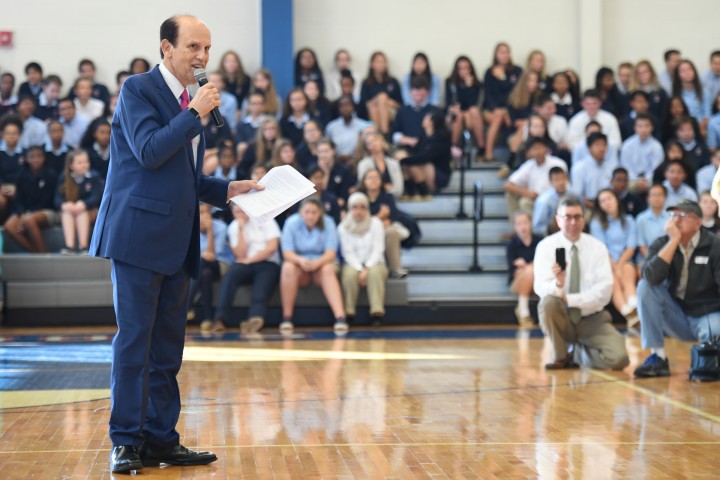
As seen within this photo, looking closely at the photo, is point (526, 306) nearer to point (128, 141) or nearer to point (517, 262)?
point (517, 262)

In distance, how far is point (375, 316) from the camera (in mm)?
10461

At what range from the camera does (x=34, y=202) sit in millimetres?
11508

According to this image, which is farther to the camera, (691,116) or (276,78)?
(276,78)

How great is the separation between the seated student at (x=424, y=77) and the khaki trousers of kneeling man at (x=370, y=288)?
136 inches

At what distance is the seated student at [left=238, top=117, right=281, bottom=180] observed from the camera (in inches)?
463

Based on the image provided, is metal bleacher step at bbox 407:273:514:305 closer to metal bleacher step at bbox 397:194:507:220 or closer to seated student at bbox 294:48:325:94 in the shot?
metal bleacher step at bbox 397:194:507:220

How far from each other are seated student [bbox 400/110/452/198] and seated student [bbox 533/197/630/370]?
5.06m

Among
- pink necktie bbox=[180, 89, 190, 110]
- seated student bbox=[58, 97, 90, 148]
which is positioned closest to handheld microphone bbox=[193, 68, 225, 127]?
pink necktie bbox=[180, 89, 190, 110]

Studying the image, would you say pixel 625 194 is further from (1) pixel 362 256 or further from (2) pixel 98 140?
(2) pixel 98 140

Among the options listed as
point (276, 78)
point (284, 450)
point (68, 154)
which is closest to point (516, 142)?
point (276, 78)

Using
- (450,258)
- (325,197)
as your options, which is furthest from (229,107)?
(450,258)

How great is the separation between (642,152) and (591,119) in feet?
2.58

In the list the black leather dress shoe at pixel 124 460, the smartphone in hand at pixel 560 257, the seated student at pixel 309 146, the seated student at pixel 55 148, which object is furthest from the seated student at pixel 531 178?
the black leather dress shoe at pixel 124 460

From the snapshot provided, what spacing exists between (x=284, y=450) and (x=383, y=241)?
20.3 ft
